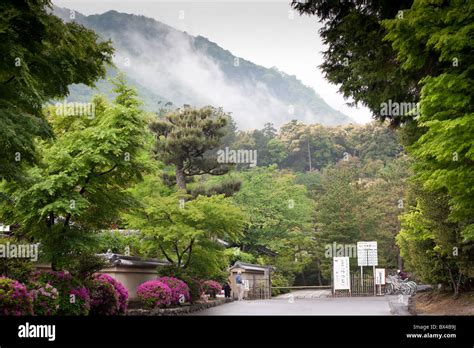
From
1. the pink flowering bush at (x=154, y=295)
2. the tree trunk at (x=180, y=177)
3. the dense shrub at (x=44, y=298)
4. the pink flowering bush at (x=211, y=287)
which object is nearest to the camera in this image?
the dense shrub at (x=44, y=298)

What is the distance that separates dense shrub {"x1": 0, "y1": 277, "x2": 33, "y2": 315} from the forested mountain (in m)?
62.4

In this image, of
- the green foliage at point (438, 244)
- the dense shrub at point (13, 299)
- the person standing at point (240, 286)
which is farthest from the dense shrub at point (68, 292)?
the person standing at point (240, 286)

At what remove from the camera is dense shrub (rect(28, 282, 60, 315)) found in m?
11.8

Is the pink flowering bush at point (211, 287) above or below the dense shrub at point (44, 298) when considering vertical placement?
below

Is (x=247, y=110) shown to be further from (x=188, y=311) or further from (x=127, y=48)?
(x=188, y=311)

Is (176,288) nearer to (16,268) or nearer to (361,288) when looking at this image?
(16,268)

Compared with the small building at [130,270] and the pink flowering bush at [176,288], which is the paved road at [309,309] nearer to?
the pink flowering bush at [176,288]

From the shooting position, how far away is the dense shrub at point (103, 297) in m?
15.4

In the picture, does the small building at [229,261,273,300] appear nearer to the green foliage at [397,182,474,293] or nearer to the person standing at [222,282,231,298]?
the person standing at [222,282,231,298]

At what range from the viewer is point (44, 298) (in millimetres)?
12141

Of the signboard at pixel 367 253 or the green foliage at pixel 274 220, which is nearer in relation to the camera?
the signboard at pixel 367 253

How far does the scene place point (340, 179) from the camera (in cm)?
4159

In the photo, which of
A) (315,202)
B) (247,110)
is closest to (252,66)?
(247,110)

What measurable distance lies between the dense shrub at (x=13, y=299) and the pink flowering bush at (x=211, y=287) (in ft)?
61.6
